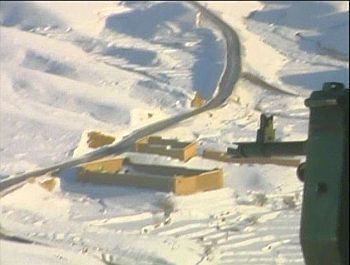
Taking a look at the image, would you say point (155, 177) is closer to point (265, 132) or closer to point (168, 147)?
point (168, 147)

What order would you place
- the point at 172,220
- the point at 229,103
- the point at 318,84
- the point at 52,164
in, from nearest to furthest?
the point at 172,220 < the point at 52,164 < the point at 229,103 < the point at 318,84

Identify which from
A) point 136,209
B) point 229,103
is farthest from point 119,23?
point 136,209

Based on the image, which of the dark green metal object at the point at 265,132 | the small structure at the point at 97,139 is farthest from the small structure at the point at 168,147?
the dark green metal object at the point at 265,132

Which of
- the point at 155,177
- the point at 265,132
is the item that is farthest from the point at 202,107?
the point at 265,132

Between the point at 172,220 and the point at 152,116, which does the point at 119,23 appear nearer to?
the point at 152,116

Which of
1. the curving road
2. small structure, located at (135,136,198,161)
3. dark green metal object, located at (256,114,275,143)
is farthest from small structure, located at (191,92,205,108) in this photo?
dark green metal object, located at (256,114,275,143)

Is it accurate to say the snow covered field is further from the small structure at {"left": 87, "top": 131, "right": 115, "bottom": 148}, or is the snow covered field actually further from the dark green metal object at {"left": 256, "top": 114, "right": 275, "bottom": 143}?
the dark green metal object at {"left": 256, "top": 114, "right": 275, "bottom": 143}
